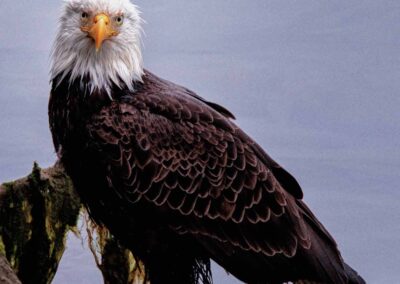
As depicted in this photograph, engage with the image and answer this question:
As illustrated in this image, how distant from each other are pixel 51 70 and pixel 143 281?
7.67 ft

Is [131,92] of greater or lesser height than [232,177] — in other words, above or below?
above

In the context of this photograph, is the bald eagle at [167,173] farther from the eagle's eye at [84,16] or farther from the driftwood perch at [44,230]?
the driftwood perch at [44,230]

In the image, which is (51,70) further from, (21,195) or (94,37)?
(21,195)

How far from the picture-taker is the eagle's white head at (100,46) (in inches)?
348

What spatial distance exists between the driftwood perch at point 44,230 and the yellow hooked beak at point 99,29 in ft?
6.35

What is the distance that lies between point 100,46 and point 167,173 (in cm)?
117

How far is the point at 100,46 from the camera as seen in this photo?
8.95 m

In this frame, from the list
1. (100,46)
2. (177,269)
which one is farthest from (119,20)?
(177,269)

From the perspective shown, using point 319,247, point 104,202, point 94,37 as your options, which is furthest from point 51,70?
point 319,247

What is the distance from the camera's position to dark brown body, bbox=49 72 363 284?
8.68 meters

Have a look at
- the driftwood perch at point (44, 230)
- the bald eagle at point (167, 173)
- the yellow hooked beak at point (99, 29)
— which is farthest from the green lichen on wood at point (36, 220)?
the yellow hooked beak at point (99, 29)

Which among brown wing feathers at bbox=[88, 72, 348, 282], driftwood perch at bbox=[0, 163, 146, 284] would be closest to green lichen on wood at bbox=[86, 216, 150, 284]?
driftwood perch at bbox=[0, 163, 146, 284]

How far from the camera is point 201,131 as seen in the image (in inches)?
346

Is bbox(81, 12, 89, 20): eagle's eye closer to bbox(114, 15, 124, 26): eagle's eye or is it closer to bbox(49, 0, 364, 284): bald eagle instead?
bbox(49, 0, 364, 284): bald eagle
